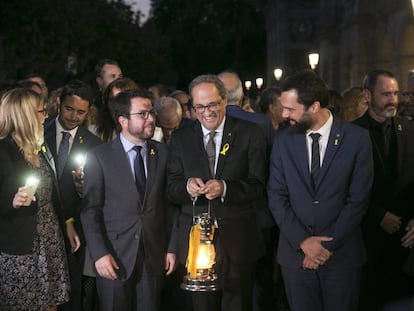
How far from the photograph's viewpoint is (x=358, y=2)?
31281 millimetres

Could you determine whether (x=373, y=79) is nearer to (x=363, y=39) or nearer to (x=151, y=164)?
(x=151, y=164)

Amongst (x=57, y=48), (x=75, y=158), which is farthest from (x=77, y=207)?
(x=57, y=48)

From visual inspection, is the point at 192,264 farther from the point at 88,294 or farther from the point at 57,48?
the point at 57,48

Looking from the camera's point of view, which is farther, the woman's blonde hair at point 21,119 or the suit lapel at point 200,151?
the woman's blonde hair at point 21,119

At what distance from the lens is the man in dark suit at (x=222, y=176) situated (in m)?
6.91

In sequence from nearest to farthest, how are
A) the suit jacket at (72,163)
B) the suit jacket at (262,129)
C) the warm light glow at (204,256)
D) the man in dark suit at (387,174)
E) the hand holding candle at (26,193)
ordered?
the warm light glow at (204,256), the hand holding candle at (26,193), the man in dark suit at (387,174), the suit jacket at (72,163), the suit jacket at (262,129)

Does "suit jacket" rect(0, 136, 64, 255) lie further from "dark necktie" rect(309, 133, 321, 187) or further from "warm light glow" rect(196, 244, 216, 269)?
"dark necktie" rect(309, 133, 321, 187)

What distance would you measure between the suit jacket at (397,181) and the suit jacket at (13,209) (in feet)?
10.4

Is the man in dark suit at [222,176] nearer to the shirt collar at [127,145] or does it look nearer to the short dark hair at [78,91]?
the shirt collar at [127,145]

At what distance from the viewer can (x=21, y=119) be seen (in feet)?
23.7

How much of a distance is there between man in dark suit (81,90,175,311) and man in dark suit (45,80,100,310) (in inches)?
60.2

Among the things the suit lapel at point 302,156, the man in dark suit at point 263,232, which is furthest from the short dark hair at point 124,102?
the man in dark suit at point 263,232

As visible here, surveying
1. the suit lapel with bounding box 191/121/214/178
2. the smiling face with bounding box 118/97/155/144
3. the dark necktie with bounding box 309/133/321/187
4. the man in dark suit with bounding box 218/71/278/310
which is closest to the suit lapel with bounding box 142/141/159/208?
the smiling face with bounding box 118/97/155/144

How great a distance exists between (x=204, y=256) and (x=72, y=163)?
2.78m
